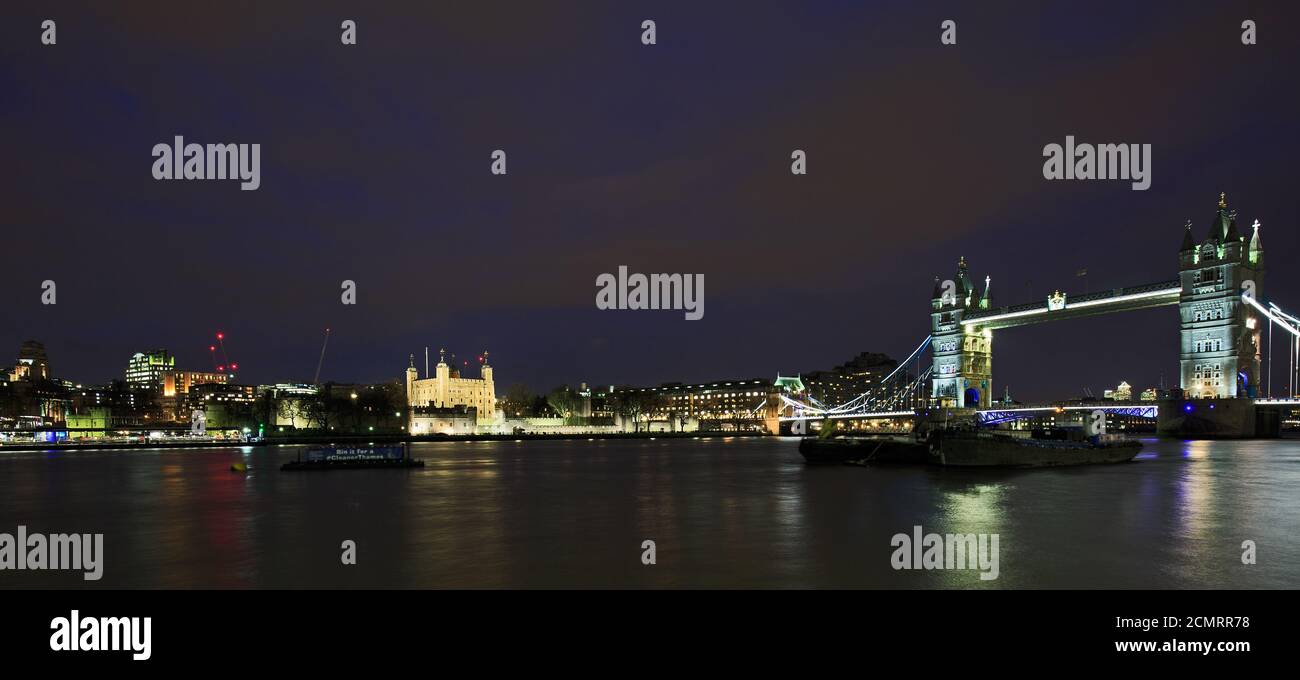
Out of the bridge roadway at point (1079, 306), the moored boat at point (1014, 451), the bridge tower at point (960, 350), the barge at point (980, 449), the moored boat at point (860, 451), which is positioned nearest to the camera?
the moored boat at point (1014, 451)

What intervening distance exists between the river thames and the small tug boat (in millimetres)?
10254

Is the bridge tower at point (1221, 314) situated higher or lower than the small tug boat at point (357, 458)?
higher

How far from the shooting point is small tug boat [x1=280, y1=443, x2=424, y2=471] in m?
52.5

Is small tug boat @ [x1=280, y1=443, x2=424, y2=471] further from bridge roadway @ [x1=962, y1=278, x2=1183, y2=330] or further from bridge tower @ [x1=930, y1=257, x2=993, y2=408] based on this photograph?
bridge tower @ [x1=930, y1=257, x2=993, y2=408]

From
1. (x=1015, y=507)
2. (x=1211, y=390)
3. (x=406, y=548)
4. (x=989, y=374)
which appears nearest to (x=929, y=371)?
(x=989, y=374)

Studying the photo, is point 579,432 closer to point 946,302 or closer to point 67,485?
point 946,302

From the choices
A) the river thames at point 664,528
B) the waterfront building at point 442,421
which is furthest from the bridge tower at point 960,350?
the river thames at point 664,528

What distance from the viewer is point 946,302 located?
158625 millimetres

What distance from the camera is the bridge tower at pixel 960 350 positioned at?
150000mm

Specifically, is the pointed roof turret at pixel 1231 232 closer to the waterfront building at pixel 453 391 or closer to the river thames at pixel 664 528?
the river thames at pixel 664 528

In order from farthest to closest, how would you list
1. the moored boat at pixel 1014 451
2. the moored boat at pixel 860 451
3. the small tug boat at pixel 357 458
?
the moored boat at pixel 860 451 → the small tug boat at pixel 357 458 → the moored boat at pixel 1014 451

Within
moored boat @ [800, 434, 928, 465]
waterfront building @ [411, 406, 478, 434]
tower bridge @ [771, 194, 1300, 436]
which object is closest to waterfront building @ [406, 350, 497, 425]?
waterfront building @ [411, 406, 478, 434]

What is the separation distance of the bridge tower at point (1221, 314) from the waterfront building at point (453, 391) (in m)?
128
